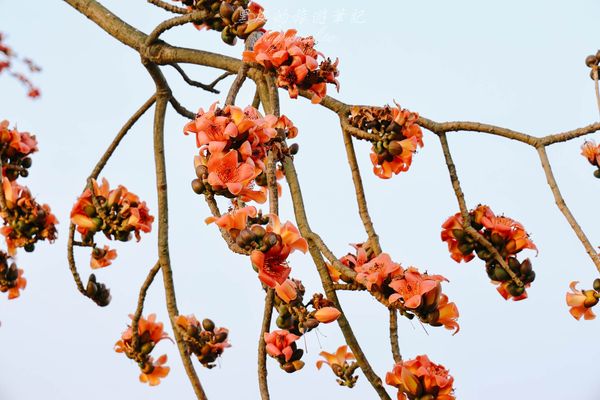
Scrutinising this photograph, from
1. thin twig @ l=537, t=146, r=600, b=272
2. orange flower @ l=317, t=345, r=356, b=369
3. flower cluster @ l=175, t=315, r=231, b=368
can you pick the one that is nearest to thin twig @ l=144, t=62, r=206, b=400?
flower cluster @ l=175, t=315, r=231, b=368

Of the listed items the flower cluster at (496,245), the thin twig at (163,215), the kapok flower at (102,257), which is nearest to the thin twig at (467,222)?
the flower cluster at (496,245)

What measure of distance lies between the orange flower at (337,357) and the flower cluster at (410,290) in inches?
14.4

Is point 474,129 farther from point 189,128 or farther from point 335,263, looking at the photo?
point 189,128

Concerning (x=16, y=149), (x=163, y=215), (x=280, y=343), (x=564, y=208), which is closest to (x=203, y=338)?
(x=280, y=343)

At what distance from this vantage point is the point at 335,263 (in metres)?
1.25

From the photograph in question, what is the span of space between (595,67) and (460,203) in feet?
1.55

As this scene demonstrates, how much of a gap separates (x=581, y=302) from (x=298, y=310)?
0.65m

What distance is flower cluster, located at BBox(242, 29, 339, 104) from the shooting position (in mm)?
1321

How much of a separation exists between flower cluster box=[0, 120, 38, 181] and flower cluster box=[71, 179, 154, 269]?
0.45 meters

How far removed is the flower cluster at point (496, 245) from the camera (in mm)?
1451

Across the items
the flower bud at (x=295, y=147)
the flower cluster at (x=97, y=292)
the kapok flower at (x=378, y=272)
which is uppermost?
the flower bud at (x=295, y=147)

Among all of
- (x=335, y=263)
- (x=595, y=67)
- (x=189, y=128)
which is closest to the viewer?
(x=189, y=128)

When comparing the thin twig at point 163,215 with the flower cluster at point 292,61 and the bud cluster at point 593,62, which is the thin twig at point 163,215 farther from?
the bud cluster at point 593,62

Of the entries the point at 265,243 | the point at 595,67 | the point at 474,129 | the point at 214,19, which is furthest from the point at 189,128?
the point at 595,67
